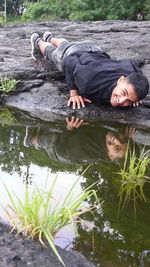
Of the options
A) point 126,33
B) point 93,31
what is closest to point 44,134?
point 126,33

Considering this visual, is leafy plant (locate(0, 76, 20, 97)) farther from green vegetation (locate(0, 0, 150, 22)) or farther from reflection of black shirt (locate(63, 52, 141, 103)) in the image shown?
green vegetation (locate(0, 0, 150, 22))

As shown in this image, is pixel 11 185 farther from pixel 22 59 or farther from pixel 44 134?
pixel 22 59

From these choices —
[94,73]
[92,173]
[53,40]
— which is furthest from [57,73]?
[92,173]

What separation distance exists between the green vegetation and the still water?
59.4 feet

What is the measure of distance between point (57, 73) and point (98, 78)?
5.05 feet

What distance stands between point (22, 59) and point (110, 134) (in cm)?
360

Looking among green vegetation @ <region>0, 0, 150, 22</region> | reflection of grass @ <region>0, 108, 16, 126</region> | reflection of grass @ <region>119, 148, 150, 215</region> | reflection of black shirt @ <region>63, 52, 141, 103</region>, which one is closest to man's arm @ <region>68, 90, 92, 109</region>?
reflection of black shirt @ <region>63, 52, 141, 103</region>

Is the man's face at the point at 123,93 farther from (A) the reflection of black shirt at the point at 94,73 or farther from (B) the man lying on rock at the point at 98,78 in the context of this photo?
(A) the reflection of black shirt at the point at 94,73

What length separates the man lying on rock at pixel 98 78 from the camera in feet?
14.6

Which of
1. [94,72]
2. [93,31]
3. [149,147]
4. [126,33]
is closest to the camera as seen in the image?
[149,147]

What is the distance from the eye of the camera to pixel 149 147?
156 inches

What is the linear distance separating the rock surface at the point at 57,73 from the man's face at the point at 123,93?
570 millimetres

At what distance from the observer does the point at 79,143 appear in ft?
13.1

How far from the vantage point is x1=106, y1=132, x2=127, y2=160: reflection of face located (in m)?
3.65
